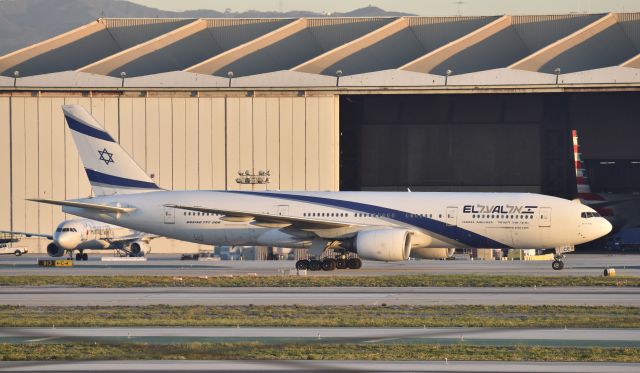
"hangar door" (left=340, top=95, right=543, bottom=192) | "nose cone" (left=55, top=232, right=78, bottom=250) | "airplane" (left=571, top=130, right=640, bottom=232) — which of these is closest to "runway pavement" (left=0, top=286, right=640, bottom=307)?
"nose cone" (left=55, top=232, right=78, bottom=250)

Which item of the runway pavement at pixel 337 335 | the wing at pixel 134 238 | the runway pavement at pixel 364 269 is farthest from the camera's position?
the wing at pixel 134 238

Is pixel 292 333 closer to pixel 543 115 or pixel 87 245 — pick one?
pixel 87 245

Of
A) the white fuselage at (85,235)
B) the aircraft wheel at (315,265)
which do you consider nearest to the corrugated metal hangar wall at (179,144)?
the white fuselage at (85,235)

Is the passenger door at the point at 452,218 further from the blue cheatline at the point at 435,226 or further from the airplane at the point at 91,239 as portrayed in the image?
the airplane at the point at 91,239

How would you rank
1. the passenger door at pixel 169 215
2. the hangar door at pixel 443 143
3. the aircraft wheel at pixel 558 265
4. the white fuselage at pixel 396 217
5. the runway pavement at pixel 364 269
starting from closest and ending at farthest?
the runway pavement at pixel 364 269
the white fuselage at pixel 396 217
the aircraft wheel at pixel 558 265
the passenger door at pixel 169 215
the hangar door at pixel 443 143

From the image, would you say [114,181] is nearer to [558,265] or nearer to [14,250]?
[558,265]

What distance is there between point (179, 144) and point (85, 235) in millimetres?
10107

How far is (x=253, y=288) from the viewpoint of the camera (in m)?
34.0

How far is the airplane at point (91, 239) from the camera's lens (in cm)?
5831

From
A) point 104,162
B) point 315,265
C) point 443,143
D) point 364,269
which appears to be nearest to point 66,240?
point 104,162

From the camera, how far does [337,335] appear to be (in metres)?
21.4

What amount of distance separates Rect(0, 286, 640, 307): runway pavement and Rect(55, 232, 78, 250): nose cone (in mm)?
23635

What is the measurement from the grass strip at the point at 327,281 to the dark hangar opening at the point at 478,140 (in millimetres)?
37790

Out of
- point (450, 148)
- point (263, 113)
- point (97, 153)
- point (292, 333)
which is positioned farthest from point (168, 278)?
point (450, 148)
